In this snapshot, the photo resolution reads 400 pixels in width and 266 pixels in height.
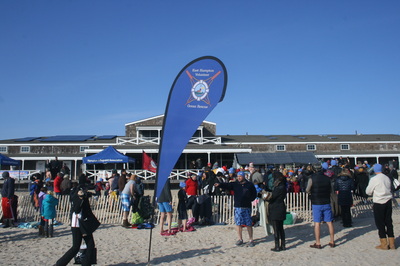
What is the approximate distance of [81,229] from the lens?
586 cm

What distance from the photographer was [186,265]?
6.36 m

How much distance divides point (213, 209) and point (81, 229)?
5638mm

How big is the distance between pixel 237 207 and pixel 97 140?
91.1 ft

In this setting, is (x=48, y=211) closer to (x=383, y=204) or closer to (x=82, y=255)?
(x=82, y=255)

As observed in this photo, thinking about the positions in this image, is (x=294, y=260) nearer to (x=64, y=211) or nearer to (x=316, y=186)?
(x=316, y=186)

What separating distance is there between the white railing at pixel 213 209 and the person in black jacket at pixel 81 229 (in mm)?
4935

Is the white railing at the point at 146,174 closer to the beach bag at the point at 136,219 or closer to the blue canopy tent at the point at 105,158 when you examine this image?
the blue canopy tent at the point at 105,158

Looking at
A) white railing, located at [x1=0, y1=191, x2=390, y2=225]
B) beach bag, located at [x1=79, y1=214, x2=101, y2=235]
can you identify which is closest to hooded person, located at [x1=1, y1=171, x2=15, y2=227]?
white railing, located at [x1=0, y1=191, x2=390, y2=225]

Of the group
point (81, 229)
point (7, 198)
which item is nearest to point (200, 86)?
point (81, 229)

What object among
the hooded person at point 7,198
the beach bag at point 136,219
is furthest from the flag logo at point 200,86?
the hooded person at point 7,198

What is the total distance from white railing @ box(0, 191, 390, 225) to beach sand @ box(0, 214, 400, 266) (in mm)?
694

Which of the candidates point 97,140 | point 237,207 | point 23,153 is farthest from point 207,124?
point 237,207

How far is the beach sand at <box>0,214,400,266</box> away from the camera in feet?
21.6

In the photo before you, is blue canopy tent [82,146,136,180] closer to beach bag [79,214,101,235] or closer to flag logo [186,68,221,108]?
beach bag [79,214,101,235]
